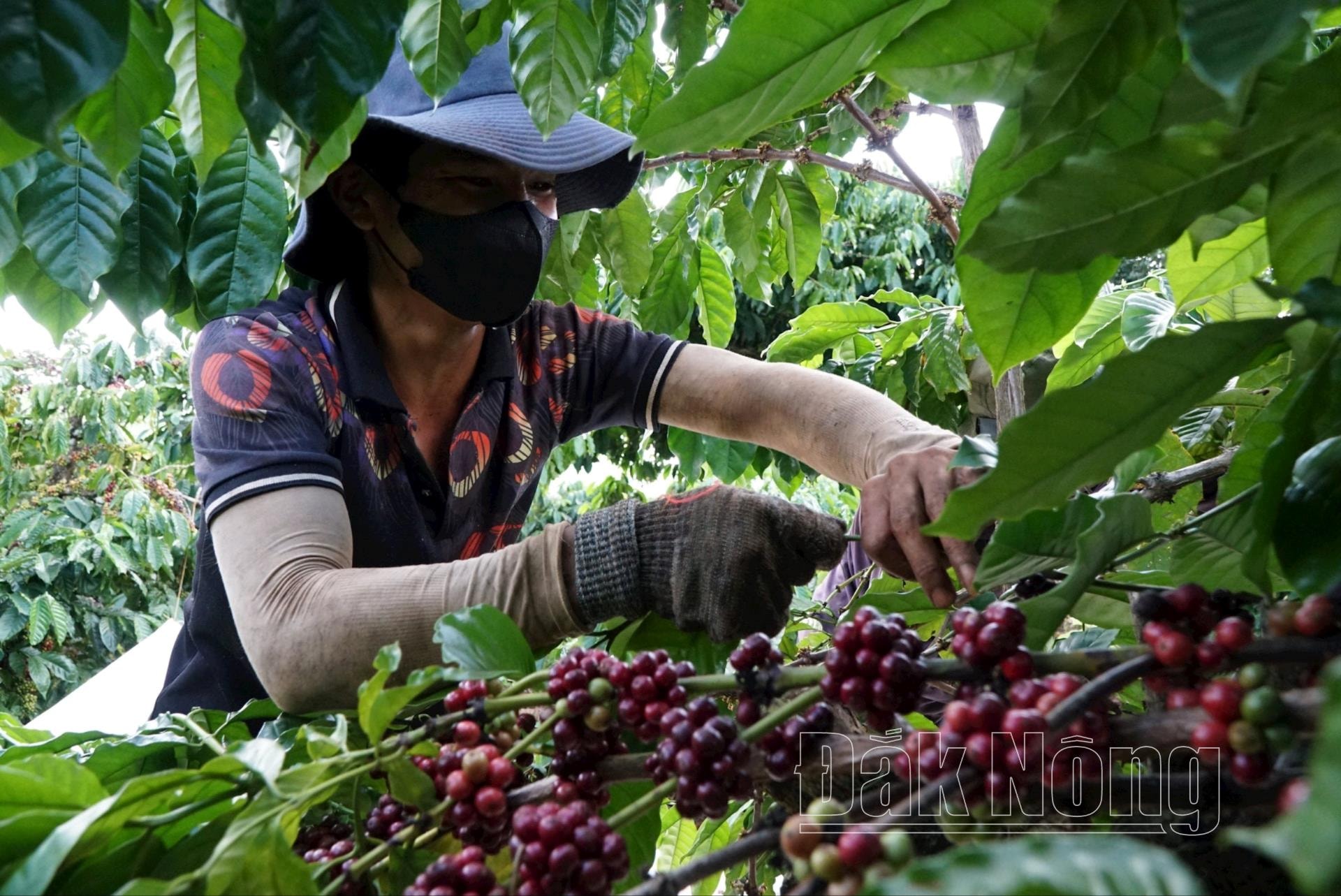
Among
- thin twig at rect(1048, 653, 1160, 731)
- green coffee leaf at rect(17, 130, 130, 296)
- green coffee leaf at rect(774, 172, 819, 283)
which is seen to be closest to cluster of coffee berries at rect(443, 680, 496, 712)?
thin twig at rect(1048, 653, 1160, 731)

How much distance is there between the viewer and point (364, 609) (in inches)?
33.3

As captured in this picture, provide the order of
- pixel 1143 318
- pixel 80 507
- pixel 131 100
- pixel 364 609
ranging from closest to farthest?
1. pixel 131 100
2. pixel 364 609
3. pixel 1143 318
4. pixel 80 507

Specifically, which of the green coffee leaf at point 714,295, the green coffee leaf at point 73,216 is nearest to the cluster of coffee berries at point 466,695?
the green coffee leaf at point 73,216

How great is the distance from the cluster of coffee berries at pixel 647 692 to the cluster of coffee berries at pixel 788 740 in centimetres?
3

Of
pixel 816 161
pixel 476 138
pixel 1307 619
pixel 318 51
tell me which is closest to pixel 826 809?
pixel 1307 619

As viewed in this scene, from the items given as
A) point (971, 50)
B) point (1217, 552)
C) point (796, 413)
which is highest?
point (971, 50)

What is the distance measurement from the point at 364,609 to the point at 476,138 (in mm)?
529

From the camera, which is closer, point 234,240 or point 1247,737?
point 1247,737

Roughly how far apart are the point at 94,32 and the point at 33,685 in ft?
21.9

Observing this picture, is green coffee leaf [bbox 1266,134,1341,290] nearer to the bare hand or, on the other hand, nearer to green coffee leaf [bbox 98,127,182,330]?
the bare hand

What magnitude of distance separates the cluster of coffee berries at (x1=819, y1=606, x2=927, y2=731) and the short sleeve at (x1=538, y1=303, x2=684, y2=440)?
1041 millimetres

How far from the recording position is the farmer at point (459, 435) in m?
0.77

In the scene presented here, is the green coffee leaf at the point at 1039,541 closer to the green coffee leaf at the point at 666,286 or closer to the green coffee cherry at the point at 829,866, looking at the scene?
the green coffee cherry at the point at 829,866

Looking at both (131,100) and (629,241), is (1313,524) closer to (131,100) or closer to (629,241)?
(131,100)
